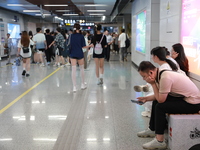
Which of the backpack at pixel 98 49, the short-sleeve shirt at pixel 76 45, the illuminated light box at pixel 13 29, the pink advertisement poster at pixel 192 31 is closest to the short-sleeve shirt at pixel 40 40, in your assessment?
the backpack at pixel 98 49

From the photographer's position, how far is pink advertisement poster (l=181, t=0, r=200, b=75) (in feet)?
13.9

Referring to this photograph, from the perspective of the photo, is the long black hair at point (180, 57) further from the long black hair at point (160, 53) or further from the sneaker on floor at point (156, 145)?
the sneaker on floor at point (156, 145)

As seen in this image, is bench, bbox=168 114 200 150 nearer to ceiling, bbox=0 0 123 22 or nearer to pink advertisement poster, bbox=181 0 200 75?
pink advertisement poster, bbox=181 0 200 75

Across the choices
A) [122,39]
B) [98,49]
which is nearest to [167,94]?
[98,49]

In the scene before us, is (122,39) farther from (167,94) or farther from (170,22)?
(167,94)

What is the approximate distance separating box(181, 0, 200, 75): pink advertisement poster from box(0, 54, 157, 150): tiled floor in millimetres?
1300

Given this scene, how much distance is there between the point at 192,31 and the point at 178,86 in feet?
6.11

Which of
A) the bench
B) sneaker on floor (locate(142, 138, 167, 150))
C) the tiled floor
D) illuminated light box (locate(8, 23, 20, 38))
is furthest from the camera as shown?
illuminated light box (locate(8, 23, 20, 38))

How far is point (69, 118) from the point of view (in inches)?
173

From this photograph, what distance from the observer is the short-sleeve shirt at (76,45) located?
248 inches

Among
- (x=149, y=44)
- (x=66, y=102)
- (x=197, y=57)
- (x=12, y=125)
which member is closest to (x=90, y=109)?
(x=66, y=102)

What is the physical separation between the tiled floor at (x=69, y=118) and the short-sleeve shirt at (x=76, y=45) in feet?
3.04

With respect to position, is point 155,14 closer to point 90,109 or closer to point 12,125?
point 90,109

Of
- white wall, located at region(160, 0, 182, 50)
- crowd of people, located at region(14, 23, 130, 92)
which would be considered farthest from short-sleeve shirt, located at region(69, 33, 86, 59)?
white wall, located at region(160, 0, 182, 50)
